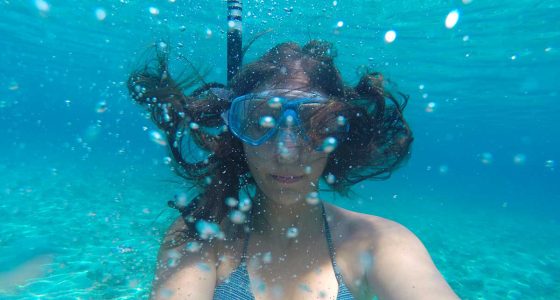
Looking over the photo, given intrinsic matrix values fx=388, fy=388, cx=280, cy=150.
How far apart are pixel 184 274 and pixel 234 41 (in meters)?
2.53

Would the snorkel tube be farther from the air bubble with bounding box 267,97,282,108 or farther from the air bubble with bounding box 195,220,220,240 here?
the air bubble with bounding box 195,220,220,240

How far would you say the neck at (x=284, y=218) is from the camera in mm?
3701

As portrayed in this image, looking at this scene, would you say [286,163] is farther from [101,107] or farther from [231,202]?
[101,107]

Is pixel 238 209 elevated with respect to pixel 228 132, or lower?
lower

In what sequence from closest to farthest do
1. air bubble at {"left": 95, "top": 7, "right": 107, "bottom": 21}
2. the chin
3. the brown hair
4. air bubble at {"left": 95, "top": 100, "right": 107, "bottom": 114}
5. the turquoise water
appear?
the chin → the brown hair → air bubble at {"left": 95, "top": 100, "right": 107, "bottom": 114} → the turquoise water → air bubble at {"left": 95, "top": 7, "right": 107, "bottom": 21}

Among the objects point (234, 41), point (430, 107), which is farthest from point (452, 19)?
point (430, 107)

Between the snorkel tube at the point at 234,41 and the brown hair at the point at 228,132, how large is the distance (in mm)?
318

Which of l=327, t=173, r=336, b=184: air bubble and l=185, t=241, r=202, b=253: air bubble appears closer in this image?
l=185, t=241, r=202, b=253: air bubble

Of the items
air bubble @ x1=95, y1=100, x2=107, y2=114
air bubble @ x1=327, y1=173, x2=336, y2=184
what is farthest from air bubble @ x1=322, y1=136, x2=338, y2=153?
air bubble @ x1=95, y1=100, x2=107, y2=114

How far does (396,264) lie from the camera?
3.04 metres

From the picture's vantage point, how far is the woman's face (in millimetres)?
3248

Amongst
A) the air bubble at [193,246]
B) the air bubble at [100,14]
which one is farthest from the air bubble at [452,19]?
the air bubble at [100,14]

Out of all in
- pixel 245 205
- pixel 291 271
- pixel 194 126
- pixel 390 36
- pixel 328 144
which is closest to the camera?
pixel 328 144

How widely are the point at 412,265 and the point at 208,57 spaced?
2928cm
